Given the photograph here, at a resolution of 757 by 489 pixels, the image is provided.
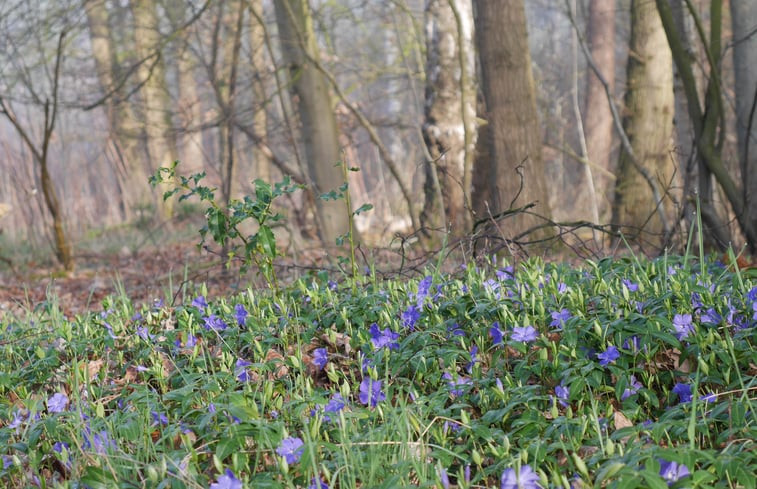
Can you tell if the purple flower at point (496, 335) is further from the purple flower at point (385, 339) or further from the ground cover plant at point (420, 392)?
the purple flower at point (385, 339)

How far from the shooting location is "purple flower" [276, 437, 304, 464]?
1849 mm

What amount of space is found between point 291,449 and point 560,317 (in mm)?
1093

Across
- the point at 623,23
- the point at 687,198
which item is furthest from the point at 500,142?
the point at 623,23

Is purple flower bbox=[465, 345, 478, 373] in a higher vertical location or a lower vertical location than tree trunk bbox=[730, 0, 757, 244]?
lower

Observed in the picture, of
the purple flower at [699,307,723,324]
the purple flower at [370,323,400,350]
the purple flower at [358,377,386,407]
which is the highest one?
the purple flower at [699,307,723,324]

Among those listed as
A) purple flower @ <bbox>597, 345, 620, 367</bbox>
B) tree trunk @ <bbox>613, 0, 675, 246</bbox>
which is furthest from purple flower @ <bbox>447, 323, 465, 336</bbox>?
tree trunk @ <bbox>613, 0, 675, 246</bbox>

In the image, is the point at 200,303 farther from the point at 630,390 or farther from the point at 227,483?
the point at 630,390

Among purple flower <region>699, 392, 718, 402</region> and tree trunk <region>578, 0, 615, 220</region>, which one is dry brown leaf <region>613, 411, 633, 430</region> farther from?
tree trunk <region>578, 0, 615, 220</region>

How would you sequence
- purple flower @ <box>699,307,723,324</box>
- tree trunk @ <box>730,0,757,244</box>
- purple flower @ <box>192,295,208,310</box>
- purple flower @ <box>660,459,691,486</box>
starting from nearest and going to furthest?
purple flower @ <box>660,459,691,486</box> < purple flower @ <box>699,307,723,324</box> < purple flower @ <box>192,295,208,310</box> < tree trunk @ <box>730,0,757,244</box>

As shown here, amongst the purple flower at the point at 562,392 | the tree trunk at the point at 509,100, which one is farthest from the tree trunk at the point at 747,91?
the purple flower at the point at 562,392

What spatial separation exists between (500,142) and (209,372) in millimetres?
3481

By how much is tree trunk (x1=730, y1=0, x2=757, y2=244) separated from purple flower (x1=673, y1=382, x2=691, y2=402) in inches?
115

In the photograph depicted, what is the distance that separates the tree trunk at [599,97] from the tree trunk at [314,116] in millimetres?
6011

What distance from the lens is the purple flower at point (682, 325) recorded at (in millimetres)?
2334
